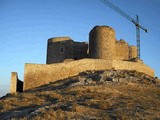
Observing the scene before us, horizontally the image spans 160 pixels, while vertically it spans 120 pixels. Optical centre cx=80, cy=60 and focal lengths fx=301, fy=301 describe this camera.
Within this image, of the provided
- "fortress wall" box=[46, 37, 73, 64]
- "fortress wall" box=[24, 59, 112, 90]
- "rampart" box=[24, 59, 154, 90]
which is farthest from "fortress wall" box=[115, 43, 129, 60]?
"fortress wall" box=[24, 59, 112, 90]

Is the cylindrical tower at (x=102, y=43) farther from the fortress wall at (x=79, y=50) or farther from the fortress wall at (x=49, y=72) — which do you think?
the fortress wall at (x=49, y=72)

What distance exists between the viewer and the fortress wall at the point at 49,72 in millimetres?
31938

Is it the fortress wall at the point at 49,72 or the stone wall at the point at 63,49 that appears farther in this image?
the stone wall at the point at 63,49

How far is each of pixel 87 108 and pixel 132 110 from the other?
7.90 feet

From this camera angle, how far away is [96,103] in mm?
17344

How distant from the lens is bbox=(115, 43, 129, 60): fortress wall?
1612 inches

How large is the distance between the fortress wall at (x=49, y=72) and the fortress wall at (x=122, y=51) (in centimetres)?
810

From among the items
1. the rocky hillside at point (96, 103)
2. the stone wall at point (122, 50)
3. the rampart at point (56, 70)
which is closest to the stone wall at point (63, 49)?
the stone wall at point (122, 50)

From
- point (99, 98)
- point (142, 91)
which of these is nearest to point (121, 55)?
point (142, 91)

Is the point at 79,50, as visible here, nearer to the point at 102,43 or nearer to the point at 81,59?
the point at 102,43

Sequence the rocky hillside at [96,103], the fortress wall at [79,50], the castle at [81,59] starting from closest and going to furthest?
the rocky hillside at [96,103] → the castle at [81,59] → the fortress wall at [79,50]

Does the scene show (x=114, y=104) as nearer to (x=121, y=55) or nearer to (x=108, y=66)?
(x=108, y=66)

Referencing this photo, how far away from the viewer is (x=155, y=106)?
57.6ft

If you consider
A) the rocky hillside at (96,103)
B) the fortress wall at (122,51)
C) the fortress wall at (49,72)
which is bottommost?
the rocky hillside at (96,103)
